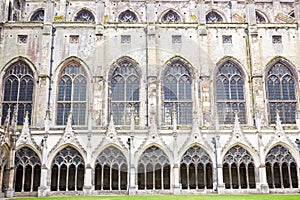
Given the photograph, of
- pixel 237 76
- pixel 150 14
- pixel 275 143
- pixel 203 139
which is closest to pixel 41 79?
pixel 150 14

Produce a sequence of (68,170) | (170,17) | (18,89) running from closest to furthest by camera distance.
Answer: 1. (68,170)
2. (18,89)
3. (170,17)

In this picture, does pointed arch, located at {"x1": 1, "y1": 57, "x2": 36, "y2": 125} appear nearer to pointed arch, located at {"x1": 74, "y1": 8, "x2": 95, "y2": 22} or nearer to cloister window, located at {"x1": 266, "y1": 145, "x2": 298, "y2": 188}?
pointed arch, located at {"x1": 74, "y1": 8, "x2": 95, "y2": 22}

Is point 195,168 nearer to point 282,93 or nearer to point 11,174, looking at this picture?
point 11,174

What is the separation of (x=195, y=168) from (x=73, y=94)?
13.9 meters

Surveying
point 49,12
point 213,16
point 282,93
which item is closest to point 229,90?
point 282,93

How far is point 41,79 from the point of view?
103 feet

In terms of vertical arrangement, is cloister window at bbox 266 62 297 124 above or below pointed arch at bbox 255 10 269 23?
below

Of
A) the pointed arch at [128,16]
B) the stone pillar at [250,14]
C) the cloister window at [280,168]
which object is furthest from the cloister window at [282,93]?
the pointed arch at [128,16]

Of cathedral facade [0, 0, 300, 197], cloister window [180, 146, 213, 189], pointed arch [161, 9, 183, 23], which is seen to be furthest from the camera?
pointed arch [161, 9, 183, 23]

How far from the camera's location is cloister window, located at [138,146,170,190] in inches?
966

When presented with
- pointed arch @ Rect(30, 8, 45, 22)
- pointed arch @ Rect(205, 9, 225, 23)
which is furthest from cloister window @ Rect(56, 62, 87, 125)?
pointed arch @ Rect(205, 9, 225, 23)

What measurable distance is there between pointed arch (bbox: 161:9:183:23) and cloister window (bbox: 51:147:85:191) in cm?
2087

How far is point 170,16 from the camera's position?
131ft

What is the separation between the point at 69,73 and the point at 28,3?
42.4 feet
